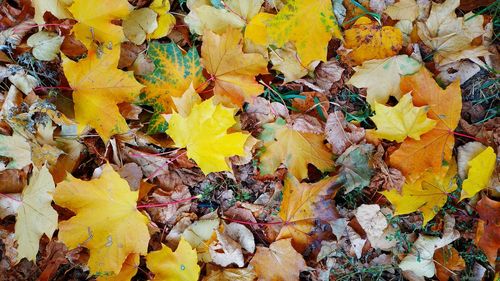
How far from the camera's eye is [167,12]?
1.62m

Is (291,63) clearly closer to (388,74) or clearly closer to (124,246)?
(388,74)

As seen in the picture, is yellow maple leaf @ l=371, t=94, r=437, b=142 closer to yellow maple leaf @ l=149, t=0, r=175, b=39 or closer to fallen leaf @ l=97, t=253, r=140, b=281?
yellow maple leaf @ l=149, t=0, r=175, b=39

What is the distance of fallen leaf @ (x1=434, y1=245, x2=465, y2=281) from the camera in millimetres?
1574

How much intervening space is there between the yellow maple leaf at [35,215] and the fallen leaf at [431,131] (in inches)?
47.3

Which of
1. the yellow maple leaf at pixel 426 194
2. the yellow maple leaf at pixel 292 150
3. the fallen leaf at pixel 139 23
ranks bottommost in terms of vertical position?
the yellow maple leaf at pixel 426 194

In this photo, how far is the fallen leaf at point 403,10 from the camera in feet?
5.07

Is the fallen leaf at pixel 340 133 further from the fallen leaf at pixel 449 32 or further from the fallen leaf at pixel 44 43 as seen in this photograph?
the fallen leaf at pixel 44 43

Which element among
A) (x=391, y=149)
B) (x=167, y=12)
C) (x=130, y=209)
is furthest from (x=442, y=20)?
(x=130, y=209)

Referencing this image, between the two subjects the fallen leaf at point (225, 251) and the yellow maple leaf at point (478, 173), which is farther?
the fallen leaf at point (225, 251)

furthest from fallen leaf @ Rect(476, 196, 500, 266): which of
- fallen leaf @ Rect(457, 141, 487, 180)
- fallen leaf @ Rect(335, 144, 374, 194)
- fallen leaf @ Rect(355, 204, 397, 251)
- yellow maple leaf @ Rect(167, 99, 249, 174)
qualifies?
yellow maple leaf @ Rect(167, 99, 249, 174)

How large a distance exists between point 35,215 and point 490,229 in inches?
62.3

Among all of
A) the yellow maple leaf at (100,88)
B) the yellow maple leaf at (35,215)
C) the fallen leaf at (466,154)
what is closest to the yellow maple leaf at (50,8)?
the yellow maple leaf at (100,88)

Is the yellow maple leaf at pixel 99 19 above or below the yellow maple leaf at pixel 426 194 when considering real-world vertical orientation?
above

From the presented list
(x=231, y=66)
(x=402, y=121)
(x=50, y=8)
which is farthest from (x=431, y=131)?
(x=50, y=8)
